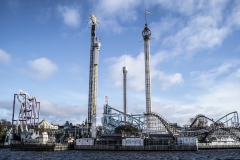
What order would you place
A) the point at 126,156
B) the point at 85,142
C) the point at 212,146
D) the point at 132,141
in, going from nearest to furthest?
the point at 126,156 → the point at 132,141 → the point at 212,146 → the point at 85,142

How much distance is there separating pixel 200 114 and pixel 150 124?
2409 centimetres

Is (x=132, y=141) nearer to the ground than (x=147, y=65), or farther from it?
nearer to the ground

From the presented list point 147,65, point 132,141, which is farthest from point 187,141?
point 147,65

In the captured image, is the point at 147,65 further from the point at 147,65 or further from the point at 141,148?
the point at 141,148

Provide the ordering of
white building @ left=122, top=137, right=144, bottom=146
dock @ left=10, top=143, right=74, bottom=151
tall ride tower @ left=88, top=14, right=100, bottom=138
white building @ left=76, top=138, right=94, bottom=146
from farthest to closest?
tall ride tower @ left=88, top=14, right=100, bottom=138 < white building @ left=76, top=138, right=94, bottom=146 < dock @ left=10, top=143, right=74, bottom=151 < white building @ left=122, top=137, right=144, bottom=146

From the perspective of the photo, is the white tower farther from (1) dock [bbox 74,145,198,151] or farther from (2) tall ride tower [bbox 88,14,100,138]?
(2) tall ride tower [bbox 88,14,100,138]

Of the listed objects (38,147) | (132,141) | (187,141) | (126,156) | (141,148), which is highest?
(187,141)

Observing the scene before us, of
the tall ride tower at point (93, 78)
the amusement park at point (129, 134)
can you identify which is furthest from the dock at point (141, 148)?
the tall ride tower at point (93, 78)

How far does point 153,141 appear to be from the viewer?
84188 mm

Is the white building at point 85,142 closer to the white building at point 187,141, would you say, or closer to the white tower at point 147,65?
the white tower at point 147,65

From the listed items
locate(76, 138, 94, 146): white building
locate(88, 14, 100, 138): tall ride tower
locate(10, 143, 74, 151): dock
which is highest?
locate(88, 14, 100, 138): tall ride tower

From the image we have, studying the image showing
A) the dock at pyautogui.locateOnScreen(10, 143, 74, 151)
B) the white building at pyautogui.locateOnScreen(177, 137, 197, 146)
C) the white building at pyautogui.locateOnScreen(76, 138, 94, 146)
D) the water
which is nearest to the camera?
the water

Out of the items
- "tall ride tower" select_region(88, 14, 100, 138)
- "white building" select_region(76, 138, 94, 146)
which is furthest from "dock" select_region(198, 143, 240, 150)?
"tall ride tower" select_region(88, 14, 100, 138)

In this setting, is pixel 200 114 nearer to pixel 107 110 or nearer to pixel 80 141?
pixel 107 110
